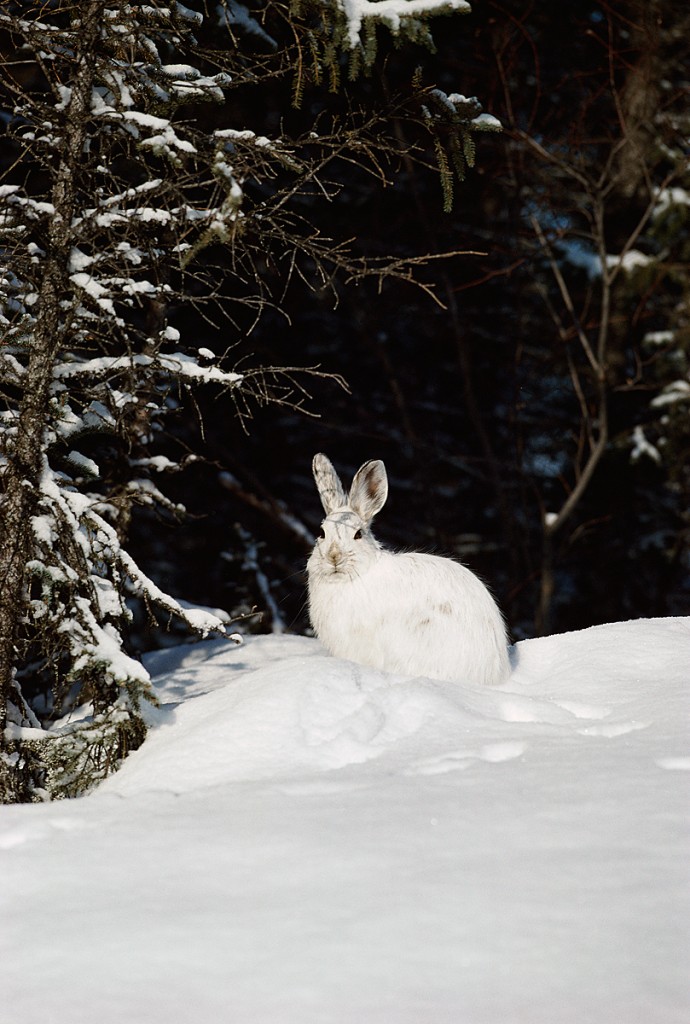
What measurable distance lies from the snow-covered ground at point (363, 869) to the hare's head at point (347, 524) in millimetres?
1186

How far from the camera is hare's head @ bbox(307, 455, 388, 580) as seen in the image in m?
5.56

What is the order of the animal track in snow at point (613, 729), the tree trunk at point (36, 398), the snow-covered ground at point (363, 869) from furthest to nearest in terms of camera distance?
the tree trunk at point (36, 398)
the animal track in snow at point (613, 729)
the snow-covered ground at point (363, 869)

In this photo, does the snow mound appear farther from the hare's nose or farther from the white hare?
the hare's nose

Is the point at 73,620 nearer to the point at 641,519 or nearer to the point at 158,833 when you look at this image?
the point at 158,833

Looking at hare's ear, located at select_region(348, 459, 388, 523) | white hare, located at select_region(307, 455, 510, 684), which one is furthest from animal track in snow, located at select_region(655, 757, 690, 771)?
hare's ear, located at select_region(348, 459, 388, 523)

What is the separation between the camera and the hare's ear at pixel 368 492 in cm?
593

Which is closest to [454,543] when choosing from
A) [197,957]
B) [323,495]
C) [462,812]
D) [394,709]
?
[323,495]

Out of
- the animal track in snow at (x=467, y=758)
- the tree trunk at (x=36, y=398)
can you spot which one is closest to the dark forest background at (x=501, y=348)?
the tree trunk at (x=36, y=398)

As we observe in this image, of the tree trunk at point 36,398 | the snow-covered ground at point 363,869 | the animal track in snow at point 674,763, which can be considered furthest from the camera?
the tree trunk at point 36,398

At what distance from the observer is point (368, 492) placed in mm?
5992

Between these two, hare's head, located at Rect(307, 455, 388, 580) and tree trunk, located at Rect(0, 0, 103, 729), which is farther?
hare's head, located at Rect(307, 455, 388, 580)

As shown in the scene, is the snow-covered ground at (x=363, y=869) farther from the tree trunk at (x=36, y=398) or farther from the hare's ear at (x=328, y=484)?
the hare's ear at (x=328, y=484)

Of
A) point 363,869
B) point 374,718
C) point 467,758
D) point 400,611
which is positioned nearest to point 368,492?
point 400,611

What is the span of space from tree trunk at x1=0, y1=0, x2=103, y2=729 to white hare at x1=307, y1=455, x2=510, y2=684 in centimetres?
172
